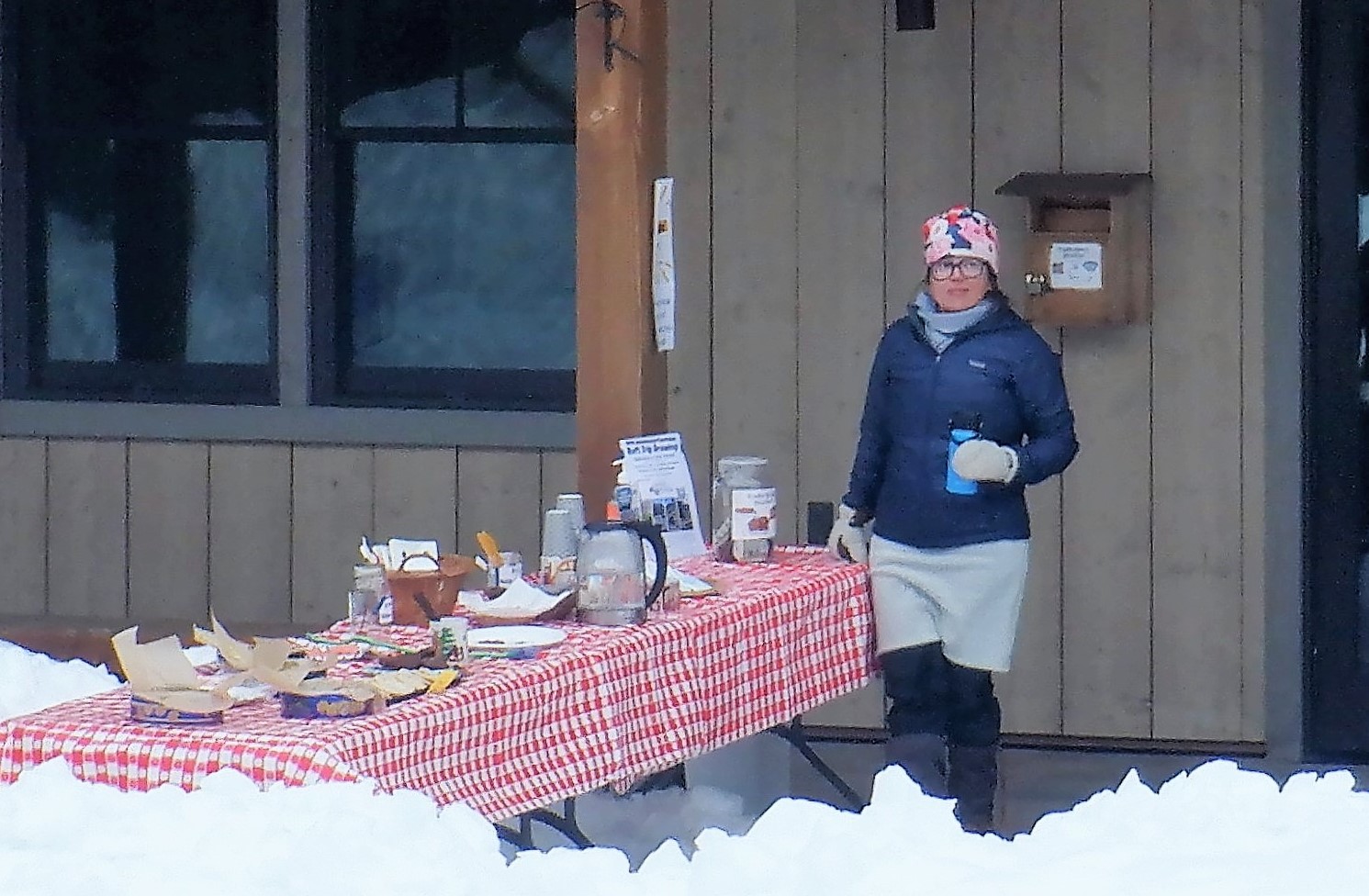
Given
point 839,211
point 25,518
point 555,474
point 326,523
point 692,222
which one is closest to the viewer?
point 839,211

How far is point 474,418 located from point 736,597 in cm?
220

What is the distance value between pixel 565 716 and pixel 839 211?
2.93 metres

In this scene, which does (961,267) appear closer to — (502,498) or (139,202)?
(502,498)

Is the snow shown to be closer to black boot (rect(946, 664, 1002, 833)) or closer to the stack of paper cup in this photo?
the stack of paper cup

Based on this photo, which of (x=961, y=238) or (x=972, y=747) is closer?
(x=961, y=238)

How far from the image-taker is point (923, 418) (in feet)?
18.2

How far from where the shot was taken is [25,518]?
24.6 ft

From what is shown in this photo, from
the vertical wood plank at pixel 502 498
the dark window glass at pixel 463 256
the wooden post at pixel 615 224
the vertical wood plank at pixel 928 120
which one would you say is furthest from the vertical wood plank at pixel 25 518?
the vertical wood plank at pixel 928 120

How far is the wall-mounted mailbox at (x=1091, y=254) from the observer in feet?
21.5

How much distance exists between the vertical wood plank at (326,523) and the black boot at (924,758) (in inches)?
89.6

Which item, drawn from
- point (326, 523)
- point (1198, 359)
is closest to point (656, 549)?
point (1198, 359)

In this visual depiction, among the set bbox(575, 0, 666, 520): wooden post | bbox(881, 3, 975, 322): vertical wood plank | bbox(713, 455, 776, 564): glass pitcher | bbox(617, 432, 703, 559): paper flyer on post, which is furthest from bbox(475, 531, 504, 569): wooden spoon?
bbox(881, 3, 975, 322): vertical wood plank

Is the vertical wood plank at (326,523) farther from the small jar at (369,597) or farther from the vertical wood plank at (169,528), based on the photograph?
the small jar at (369,597)

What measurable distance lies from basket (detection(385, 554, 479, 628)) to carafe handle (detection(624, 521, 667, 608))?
15.3 inches
